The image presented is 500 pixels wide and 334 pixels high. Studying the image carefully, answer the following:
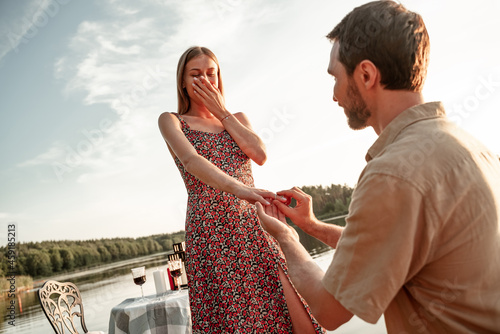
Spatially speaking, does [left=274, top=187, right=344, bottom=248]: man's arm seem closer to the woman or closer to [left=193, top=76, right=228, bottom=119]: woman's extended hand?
the woman

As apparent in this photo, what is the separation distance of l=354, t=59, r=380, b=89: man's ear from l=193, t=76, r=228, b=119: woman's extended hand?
1.26 meters

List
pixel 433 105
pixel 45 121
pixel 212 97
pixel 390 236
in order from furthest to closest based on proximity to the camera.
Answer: pixel 45 121 → pixel 212 97 → pixel 433 105 → pixel 390 236

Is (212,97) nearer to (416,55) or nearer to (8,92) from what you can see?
(416,55)

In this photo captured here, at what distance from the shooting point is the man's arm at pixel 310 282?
911mm

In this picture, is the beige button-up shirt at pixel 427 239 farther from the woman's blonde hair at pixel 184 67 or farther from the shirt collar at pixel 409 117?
the woman's blonde hair at pixel 184 67

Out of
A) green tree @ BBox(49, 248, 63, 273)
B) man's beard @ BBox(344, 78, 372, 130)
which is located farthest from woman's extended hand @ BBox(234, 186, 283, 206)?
green tree @ BBox(49, 248, 63, 273)

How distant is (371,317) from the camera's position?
83 cm

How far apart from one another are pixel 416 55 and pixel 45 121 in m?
16.6

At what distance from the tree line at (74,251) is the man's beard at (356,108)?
1362cm

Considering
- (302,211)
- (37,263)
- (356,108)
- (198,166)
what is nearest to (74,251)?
(37,263)

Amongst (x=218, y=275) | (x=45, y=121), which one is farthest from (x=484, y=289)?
(x=45, y=121)

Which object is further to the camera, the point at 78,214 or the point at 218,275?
the point at 78,214

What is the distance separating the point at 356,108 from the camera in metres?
1.14

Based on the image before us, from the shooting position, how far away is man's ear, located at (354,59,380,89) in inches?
41.3
